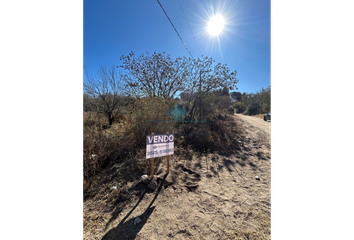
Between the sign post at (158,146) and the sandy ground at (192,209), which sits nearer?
the sandy ground at (192,209)

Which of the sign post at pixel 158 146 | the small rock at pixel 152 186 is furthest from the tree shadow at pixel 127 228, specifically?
the sign post at pixel 158 146

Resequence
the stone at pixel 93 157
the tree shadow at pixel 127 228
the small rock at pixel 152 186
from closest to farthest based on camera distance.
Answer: the tree shadow at pixel 127 228 < the small rock at pixel 152 186 < the stone at pixel 93 157

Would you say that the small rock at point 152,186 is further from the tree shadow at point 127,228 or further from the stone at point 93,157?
the stone at point 93,157

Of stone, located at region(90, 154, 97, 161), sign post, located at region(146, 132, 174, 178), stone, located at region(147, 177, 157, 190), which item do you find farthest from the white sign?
stone, located at region(90, 154, 97, 161)

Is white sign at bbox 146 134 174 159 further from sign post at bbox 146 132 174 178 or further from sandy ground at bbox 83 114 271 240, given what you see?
sandy ground at bbox 83 114 271 240

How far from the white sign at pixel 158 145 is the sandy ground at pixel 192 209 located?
1.87 feet

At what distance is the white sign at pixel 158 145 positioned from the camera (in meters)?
A: 2.77

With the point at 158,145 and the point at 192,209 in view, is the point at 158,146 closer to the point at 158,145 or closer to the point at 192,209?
the point at 158,145

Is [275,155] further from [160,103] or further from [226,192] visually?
[160,103]

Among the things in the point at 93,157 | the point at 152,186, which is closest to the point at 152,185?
the point at 152,186

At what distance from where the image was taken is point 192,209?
211 centimetres

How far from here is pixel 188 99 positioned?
8.36 metres

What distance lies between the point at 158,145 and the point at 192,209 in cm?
137

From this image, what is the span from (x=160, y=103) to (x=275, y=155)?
4400 mm
